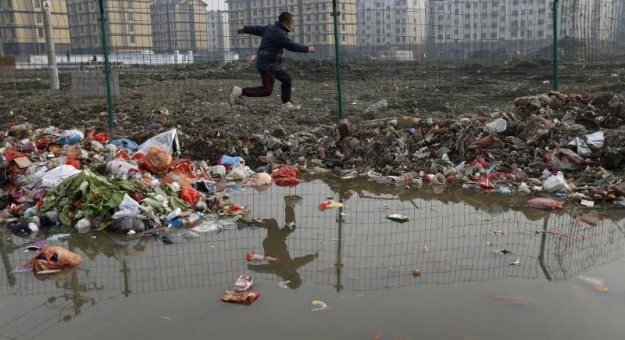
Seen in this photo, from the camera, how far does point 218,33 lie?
12.0m

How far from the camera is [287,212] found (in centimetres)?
564

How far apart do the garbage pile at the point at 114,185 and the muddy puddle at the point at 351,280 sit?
0.89 feet

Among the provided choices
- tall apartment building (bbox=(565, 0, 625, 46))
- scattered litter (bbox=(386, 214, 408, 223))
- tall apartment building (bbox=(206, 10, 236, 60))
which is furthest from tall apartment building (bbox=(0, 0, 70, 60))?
scattered litter (bbox=(386, 214, 408, 223))

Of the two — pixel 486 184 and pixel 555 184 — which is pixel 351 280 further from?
pixel 555 184

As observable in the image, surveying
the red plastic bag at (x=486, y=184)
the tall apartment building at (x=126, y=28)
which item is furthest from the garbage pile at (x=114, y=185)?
the tall apartment building at (x=126, y=28)

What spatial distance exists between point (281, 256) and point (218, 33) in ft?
28.4

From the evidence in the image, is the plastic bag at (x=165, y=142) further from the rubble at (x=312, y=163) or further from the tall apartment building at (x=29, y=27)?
the tall apartment building at (x=29, y=27)

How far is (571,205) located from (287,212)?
286 cm

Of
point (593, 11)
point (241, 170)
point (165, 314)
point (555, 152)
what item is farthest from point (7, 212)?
point (593, 11)

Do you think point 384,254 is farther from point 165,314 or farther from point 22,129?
point 22,129

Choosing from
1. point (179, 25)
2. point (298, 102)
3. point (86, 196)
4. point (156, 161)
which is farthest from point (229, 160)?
point (179, 25)

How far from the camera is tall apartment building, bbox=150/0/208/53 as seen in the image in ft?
38.7

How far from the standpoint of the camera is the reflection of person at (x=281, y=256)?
3924 mm

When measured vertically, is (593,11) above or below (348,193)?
above
